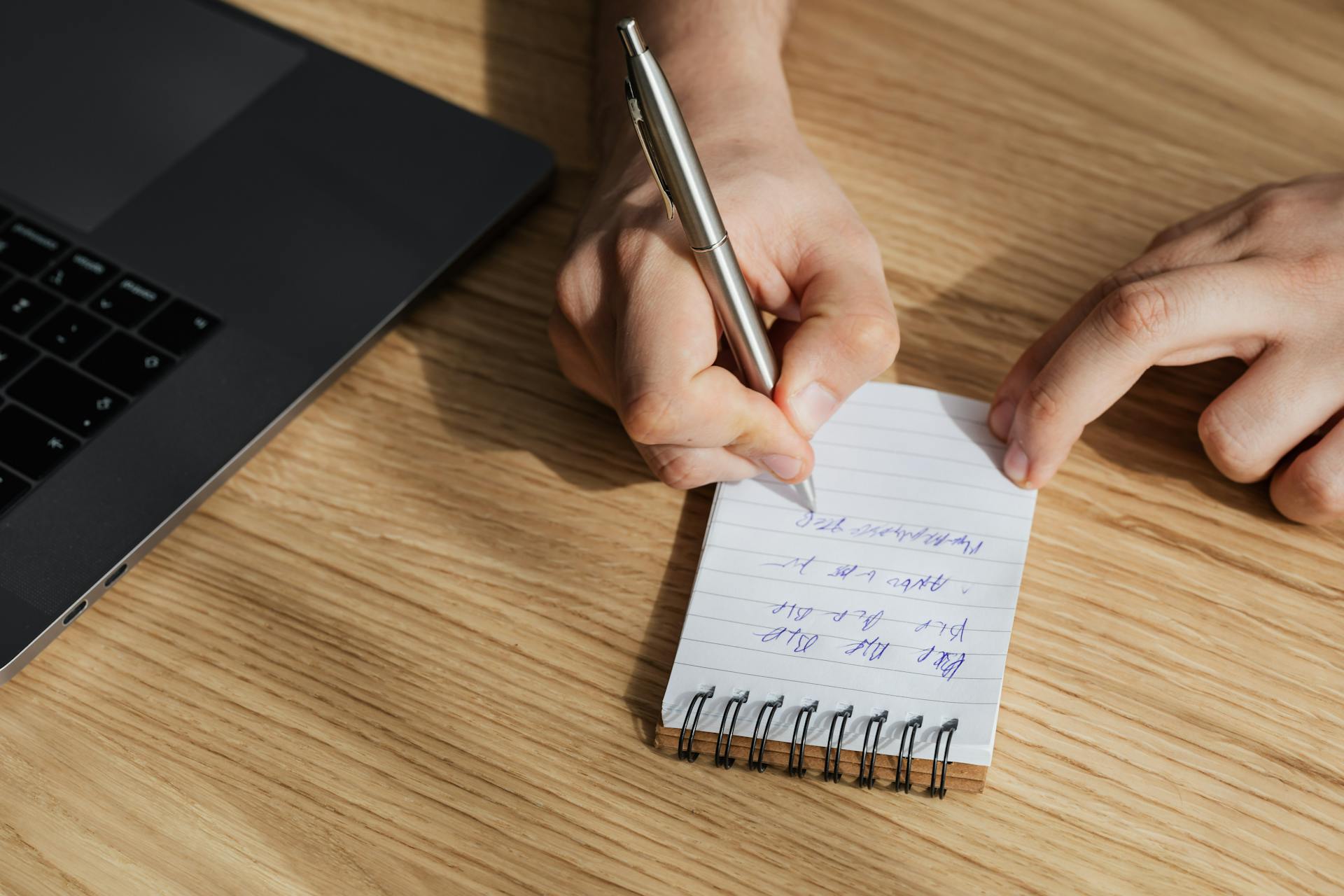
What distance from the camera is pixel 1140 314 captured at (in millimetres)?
605

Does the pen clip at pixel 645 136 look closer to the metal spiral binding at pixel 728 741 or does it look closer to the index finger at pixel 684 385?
the index finger at pixel 684 385

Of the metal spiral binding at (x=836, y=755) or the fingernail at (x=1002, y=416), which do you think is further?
the fingernail at (x=1002, y=416)

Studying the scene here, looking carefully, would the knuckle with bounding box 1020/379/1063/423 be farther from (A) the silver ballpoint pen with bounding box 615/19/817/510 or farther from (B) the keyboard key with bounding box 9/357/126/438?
(B) the keyboard key with bounding box 9/357/126/438

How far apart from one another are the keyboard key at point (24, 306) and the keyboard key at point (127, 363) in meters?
0.05

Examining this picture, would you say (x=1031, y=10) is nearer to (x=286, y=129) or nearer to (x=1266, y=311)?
(x=1266, y=311)

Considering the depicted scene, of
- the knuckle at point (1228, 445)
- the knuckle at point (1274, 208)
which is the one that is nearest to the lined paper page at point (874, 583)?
the knuckle at point (1228, 445)

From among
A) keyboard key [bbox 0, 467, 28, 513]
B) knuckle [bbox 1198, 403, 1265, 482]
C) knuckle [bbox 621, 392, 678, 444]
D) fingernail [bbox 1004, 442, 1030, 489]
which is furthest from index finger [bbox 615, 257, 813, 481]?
keyboard key [bbox 0, 467, 28, 513]

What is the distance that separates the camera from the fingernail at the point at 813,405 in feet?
1.94

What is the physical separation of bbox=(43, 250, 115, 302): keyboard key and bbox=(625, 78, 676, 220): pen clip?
14.8 inches

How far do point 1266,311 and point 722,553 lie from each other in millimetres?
358

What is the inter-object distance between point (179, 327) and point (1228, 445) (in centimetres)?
65

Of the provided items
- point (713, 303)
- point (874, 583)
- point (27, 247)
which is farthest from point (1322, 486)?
point (27, 247)

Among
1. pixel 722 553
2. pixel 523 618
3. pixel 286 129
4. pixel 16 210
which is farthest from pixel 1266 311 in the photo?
pixel 16 210

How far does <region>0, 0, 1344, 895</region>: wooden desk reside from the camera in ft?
1.72
